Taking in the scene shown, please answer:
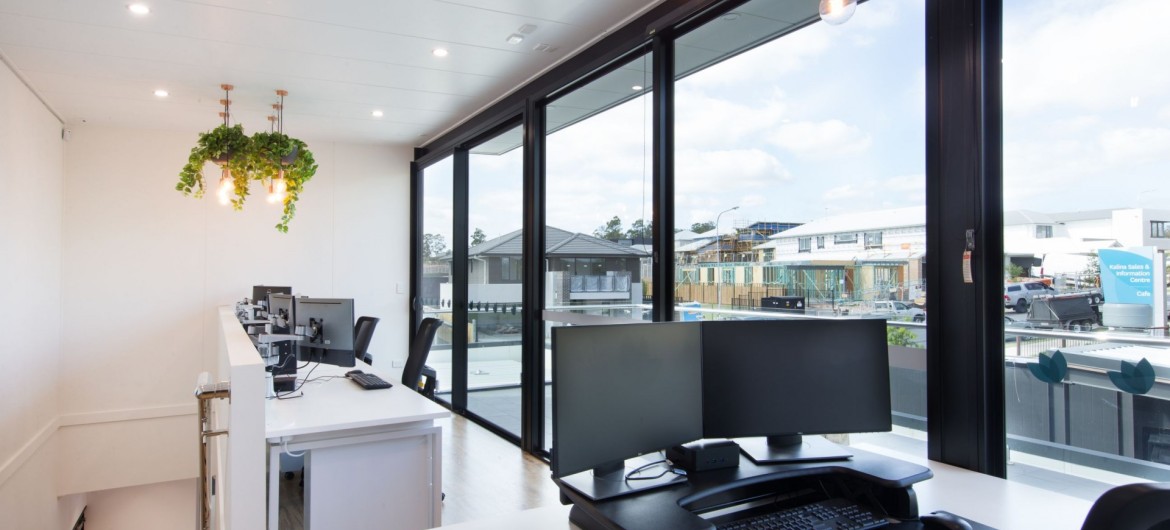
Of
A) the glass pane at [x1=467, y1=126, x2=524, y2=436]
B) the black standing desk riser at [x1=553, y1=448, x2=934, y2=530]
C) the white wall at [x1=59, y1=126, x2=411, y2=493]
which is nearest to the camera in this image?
the black standing desk riser at [x1=553, y1=448, x2=934, y2=530]

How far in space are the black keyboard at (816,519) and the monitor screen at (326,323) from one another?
8.57 ft

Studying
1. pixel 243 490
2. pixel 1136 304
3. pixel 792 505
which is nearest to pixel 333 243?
pixel 243 490

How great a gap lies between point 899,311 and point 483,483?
2798 mm

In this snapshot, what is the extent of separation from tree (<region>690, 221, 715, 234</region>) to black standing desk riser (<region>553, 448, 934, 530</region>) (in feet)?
4.62

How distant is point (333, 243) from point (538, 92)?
3357mm

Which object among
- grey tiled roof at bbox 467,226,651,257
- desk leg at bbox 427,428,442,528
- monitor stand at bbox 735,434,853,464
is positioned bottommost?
desk leg at bbox 427,428,442,528

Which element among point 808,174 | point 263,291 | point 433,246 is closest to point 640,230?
point 808,174

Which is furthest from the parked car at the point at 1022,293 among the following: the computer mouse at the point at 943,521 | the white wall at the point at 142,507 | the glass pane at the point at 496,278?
the white wall at the point at 142,507

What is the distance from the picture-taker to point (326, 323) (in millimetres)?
Answer: 3596

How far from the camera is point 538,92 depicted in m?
4.38

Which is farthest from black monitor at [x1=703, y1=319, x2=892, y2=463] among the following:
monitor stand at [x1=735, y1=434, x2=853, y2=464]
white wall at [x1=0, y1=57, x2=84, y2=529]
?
white wall at [x1=0, y1=57, x2=84, y2=529]

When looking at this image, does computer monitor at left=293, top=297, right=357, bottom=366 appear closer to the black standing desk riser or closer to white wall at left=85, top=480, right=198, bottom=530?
the black standing desk riser

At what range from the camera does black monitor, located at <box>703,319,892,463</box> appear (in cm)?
174

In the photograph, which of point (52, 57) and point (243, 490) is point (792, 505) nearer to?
point (243, 490)
